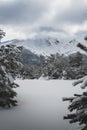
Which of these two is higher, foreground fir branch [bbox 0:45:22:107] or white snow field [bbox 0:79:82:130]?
foreground fir branch [bbox 0:45:22:107]

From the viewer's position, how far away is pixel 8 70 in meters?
13.2

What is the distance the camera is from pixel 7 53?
13.2m

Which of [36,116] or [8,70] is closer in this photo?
[36,116]

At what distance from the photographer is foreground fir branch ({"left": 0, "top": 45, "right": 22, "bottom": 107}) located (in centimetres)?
1247

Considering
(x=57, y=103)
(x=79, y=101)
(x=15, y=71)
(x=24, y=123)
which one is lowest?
(x=79, y=101)

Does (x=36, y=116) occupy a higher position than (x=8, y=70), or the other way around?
(x=8, y=70)

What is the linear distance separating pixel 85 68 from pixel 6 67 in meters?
6.41

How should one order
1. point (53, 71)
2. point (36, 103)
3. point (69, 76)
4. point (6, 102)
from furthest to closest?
point (53, 71) < point (69, 76) < point (36, 103) < point (6, 102)

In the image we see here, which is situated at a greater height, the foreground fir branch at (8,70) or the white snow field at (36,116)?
the foreground fir branch at (8,70)

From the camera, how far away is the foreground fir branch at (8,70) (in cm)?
1247

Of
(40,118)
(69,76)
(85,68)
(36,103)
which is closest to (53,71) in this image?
(69,76)

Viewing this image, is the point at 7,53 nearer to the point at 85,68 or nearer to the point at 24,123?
the point at 24,123

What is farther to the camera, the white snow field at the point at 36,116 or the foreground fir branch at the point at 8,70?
the foreground fir branch at the point at 8,70

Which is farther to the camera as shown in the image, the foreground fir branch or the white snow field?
the foreground fir branch
